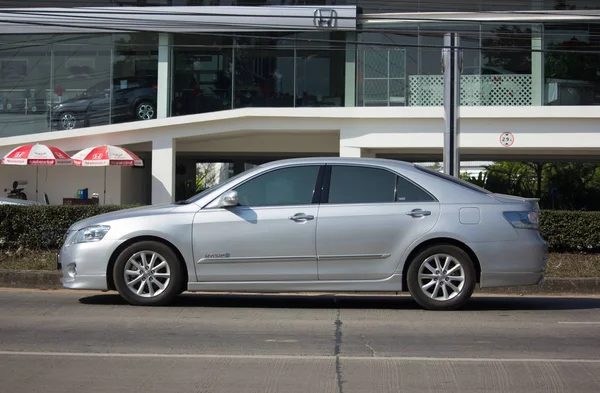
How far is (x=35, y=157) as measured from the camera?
21.3 metres

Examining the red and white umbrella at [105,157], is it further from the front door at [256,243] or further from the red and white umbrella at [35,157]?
the front door at [256,243]

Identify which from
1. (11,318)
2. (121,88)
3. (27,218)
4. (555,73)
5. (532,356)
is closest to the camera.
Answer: (532,356)

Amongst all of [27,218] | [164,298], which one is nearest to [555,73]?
[27,218]

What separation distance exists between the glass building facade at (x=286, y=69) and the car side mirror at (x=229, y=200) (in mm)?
12197

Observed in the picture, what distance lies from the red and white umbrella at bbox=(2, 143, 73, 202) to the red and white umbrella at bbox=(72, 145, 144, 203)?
0.38 metres

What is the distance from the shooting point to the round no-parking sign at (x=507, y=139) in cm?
2100

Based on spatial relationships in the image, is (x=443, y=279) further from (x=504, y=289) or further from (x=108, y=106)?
(x=108, y=106)

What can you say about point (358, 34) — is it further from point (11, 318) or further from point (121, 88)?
point (11, 318)

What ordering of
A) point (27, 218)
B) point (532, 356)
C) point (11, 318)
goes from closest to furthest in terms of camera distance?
point (532, 356), point (11, 318), point (27, 218)

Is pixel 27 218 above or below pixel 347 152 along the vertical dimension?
below

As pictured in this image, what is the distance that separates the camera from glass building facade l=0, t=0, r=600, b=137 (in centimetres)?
2119

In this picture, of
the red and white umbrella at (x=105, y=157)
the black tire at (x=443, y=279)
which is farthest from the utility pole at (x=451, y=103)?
the red and white umbrella at (x=105, y=157)

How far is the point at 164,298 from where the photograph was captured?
8.77 m

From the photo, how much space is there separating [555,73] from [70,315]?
16.3 m
